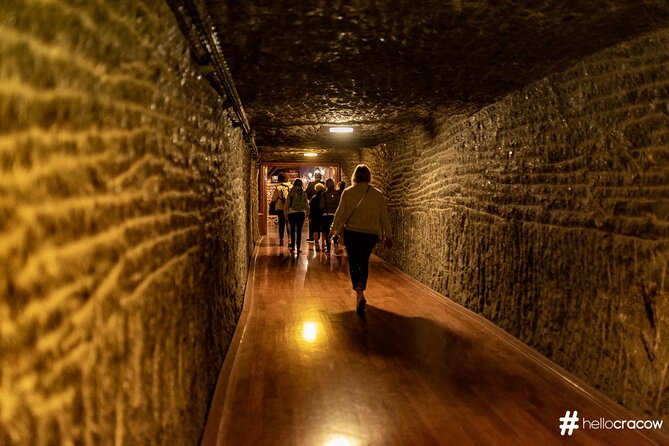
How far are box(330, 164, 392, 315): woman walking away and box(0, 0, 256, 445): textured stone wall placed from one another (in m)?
3.15

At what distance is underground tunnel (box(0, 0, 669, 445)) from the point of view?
38.0 inches

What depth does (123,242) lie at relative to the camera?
4.75 ft

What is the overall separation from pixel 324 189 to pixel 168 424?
8.38 m

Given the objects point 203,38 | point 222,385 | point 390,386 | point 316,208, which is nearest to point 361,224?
point 390,386

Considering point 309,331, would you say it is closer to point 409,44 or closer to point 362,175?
point 362,175

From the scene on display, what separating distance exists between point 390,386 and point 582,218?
173 cm

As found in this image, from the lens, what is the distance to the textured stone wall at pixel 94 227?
0.86 m

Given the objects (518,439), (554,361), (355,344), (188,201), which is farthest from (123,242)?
(554,361)

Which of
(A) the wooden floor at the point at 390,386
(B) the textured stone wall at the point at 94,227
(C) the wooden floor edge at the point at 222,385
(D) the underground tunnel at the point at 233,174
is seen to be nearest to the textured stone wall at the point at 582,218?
(D) the underground tunnel at the point at 233,174

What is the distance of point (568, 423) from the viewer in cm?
286

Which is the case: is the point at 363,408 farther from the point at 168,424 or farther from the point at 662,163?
the point at 662,163

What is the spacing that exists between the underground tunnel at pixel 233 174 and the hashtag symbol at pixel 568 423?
0.05 m

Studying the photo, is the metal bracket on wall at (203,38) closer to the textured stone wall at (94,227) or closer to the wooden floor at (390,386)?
the textured stone wall at (94,227)

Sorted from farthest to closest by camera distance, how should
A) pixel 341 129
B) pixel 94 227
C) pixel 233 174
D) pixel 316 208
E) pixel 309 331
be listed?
pixel 316 208
pixel 341 129
pixel 233 174
pixel 309 331
pixel 94 227
